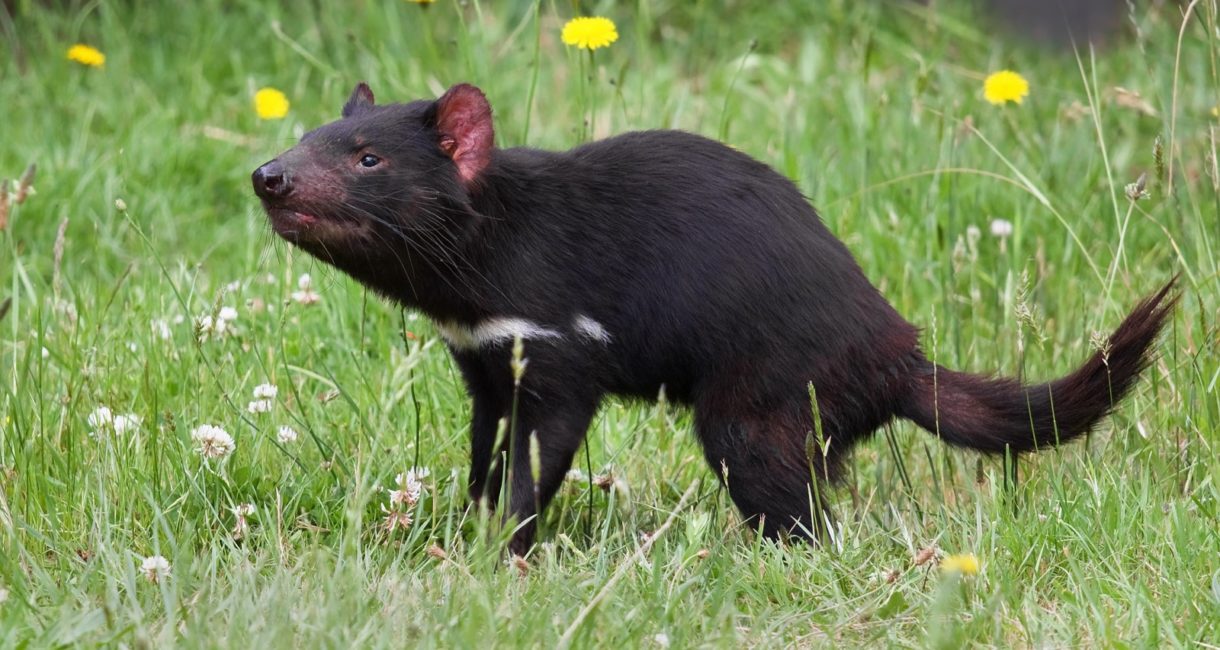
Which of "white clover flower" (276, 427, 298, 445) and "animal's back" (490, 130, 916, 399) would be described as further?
"white clover flower" (276, 427, 298, 445)

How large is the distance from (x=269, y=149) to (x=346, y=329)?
1587 millimetres

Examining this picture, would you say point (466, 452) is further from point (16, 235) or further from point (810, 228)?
point (16, 235)

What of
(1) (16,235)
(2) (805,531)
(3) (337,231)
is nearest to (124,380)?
(3) (337,231)

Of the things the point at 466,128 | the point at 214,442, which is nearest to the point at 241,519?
the point at 214,442

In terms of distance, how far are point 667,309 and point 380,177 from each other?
654mm

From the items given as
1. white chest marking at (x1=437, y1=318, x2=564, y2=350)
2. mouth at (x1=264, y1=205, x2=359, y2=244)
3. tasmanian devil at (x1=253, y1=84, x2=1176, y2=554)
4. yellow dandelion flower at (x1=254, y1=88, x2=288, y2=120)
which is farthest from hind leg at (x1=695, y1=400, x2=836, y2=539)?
yellow dandelion flower at (x1=254, y1=88, x2=288, y2=120)

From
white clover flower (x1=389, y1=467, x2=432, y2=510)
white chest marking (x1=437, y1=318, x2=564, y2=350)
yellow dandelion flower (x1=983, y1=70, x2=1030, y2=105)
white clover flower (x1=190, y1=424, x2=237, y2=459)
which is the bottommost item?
white clover flower (x1=389, y1=467, x2=432, y2=510)

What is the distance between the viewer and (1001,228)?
15.3ft

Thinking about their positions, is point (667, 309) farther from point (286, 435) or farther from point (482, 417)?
point (286, 435)

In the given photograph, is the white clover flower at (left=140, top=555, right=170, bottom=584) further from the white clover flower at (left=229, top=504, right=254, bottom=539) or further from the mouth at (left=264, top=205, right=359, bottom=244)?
the mouth at (left=264, top=205, right=359, bottom=244)

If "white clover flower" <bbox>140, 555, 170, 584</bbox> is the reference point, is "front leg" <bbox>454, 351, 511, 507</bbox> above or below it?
above

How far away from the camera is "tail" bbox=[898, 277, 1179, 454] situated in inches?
132

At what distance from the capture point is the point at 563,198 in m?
3.38

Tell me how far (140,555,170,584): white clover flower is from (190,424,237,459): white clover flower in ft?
1.44
